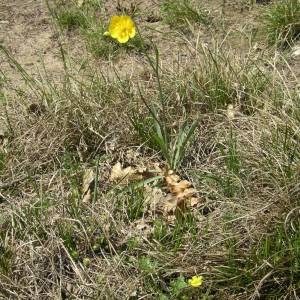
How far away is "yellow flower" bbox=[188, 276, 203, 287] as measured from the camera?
93.7 inches

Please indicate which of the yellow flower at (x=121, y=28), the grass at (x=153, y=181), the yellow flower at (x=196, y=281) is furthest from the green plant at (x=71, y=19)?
the yellow flower at (x=196, y=281)

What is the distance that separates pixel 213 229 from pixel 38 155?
986 mm

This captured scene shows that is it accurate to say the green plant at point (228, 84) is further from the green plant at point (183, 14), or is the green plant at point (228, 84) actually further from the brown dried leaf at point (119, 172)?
the green plant at point (183, 14)

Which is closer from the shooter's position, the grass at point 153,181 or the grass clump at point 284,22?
the grass at point 153,181

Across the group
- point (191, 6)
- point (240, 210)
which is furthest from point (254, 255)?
point (191, 6)

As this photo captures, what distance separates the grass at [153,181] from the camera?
2480mm

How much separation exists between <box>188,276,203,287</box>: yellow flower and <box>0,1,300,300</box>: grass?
0.04 metres

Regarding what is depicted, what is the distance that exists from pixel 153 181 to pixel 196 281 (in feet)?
2.14

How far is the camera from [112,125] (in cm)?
319

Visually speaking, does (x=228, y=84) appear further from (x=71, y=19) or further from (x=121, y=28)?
(x=71, y=19)

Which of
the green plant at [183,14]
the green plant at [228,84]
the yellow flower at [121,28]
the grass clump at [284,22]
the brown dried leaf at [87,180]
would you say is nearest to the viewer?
the yellow flower at [121,28]

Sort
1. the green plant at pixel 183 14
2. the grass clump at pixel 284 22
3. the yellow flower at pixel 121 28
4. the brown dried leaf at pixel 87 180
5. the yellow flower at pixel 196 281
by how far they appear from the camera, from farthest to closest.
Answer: the green plant at pixel 183 14 → the grass clump at pixel 284 22 → the brown dried leaf at pixel 87 180 → the yellow flower at pixel 121 28 → the yellow flower at pixel 196 281

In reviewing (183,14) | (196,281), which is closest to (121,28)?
(196,281)

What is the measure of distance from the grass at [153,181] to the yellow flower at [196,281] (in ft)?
0.13
